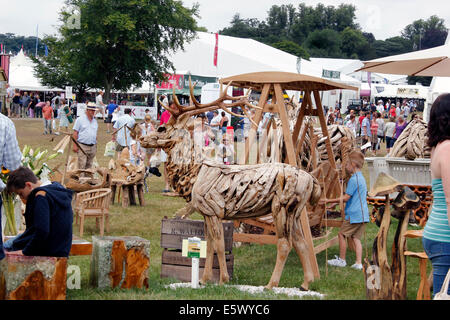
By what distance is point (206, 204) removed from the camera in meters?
6.53

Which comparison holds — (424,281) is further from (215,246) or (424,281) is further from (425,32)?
(425,32)

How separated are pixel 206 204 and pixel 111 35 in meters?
39.4

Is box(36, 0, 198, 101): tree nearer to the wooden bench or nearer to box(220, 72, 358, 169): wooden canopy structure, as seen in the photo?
the wooden bench

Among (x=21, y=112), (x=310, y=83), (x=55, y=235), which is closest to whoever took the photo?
(x=55, y=235)

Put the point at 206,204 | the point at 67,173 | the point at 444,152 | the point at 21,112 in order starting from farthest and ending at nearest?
the point at 21,112, the point at 67,173, the point at 206,204, the point at 444,152

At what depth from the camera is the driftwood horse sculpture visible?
6.55 metres

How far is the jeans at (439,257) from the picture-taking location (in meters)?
4.26

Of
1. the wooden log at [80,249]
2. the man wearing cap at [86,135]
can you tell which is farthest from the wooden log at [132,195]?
the wooden log at [80,249]

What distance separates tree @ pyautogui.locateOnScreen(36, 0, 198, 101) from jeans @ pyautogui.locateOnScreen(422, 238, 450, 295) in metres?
40.3

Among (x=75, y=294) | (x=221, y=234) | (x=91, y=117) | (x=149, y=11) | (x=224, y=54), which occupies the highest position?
(x=149, y=11)

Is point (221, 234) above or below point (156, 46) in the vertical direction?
below

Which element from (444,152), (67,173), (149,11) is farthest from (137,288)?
(149,11)

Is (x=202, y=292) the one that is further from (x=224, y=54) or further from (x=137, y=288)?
(x=224, y=54)

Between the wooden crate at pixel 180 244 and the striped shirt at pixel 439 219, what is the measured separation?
10.4ft
